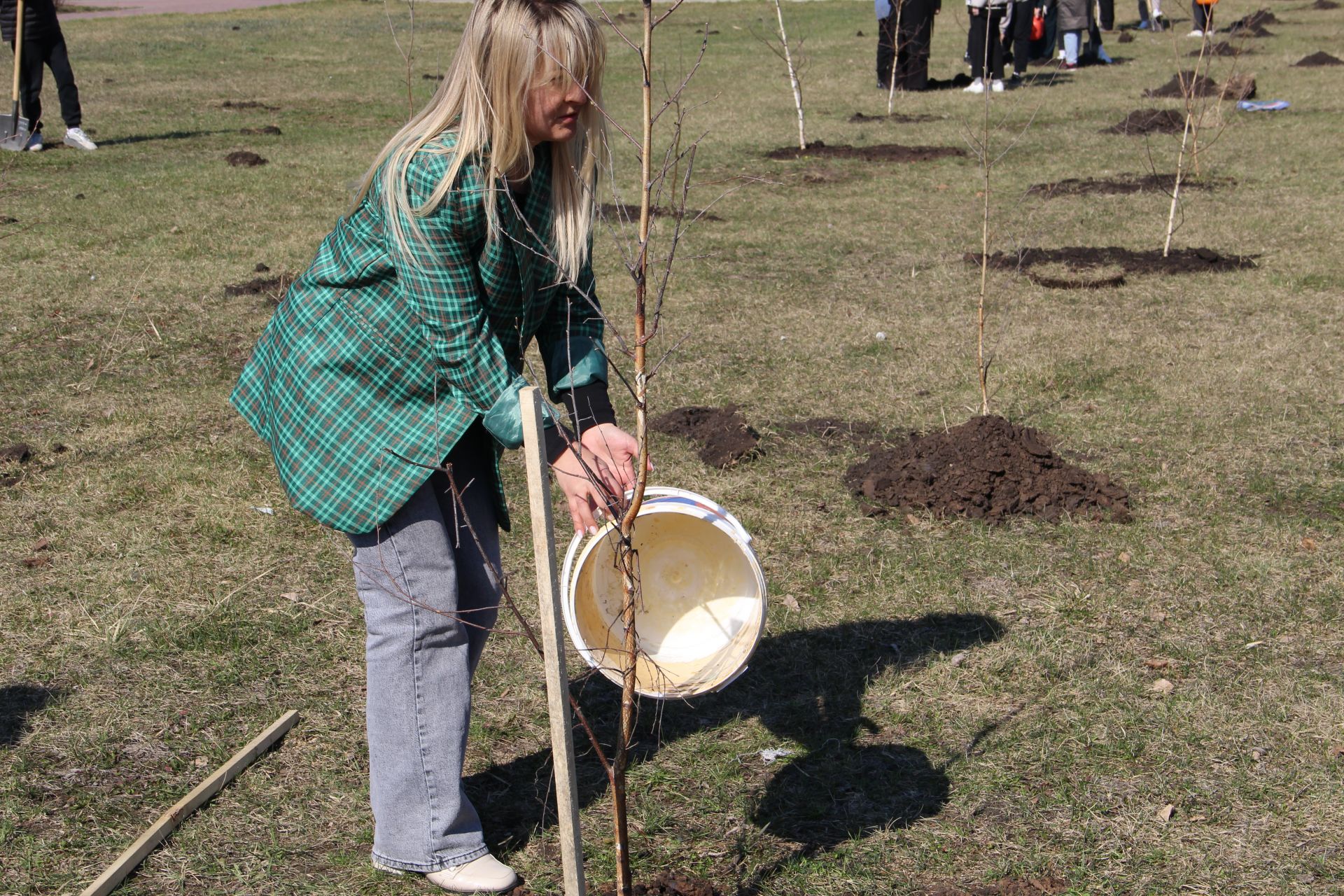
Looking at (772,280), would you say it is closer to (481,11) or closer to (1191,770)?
(1191,770)

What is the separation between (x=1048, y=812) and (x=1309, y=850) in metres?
0.56

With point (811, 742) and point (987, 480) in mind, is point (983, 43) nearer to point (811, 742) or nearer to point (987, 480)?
point (987, 480)

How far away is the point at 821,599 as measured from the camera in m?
4.10

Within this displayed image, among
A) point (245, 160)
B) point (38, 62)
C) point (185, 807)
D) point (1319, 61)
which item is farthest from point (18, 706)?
point (1319, 61)

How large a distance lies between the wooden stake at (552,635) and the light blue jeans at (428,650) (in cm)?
45

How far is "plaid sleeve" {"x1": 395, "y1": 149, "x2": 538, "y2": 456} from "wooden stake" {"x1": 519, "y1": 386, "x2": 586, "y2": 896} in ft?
0.97

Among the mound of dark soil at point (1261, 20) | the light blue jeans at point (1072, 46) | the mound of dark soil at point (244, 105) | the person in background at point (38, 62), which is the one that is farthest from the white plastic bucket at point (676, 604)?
the mound of dark soil at point (1261, 20)

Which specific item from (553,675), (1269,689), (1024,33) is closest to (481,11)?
(553,675)

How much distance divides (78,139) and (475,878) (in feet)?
36.9

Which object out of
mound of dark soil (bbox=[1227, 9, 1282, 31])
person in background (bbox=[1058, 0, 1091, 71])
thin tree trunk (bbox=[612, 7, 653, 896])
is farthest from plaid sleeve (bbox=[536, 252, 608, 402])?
mound of dark soil (bbox=[1227, 9, 1282, 31])

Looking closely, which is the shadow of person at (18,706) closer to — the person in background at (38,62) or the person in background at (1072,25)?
the person in background at (38,62)

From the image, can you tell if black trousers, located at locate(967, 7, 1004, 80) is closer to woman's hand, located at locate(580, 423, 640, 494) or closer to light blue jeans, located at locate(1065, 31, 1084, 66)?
light blue jeans, located at locate(1065, 31, 1084, 66)

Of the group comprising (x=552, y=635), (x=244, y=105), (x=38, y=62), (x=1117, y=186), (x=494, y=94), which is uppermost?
(x=494, y=94)

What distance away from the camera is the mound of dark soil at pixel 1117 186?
10242 millimetres
